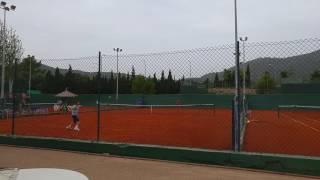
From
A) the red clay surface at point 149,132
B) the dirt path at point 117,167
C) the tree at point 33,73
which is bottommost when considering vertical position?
the dirt path at point 117,167

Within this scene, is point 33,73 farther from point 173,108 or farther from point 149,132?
point 149,132

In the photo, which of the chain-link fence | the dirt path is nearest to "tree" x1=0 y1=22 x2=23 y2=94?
the chain-link fence

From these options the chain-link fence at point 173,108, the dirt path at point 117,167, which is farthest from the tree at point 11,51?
the dirt path at point 117,167

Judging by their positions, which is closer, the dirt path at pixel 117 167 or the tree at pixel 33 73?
the dirt path at pixel 117 167

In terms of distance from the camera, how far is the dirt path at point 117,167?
1013 cm

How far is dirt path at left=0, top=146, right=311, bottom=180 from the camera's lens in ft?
33.2

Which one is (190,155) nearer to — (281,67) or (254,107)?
(281,67)

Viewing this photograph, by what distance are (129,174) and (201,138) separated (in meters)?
8.18

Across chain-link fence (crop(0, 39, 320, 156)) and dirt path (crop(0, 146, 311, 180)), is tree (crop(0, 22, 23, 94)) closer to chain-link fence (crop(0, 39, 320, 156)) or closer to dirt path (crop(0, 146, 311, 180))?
chain-link fence (crop(0, 39, 320, 156))

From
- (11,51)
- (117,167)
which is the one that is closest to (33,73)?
(11,51)

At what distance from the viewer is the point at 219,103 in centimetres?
5362

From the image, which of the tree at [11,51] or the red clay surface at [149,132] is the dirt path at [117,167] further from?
the tree at [11,51]

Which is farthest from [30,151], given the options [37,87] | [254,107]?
[37,87]

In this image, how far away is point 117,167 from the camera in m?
11.3
